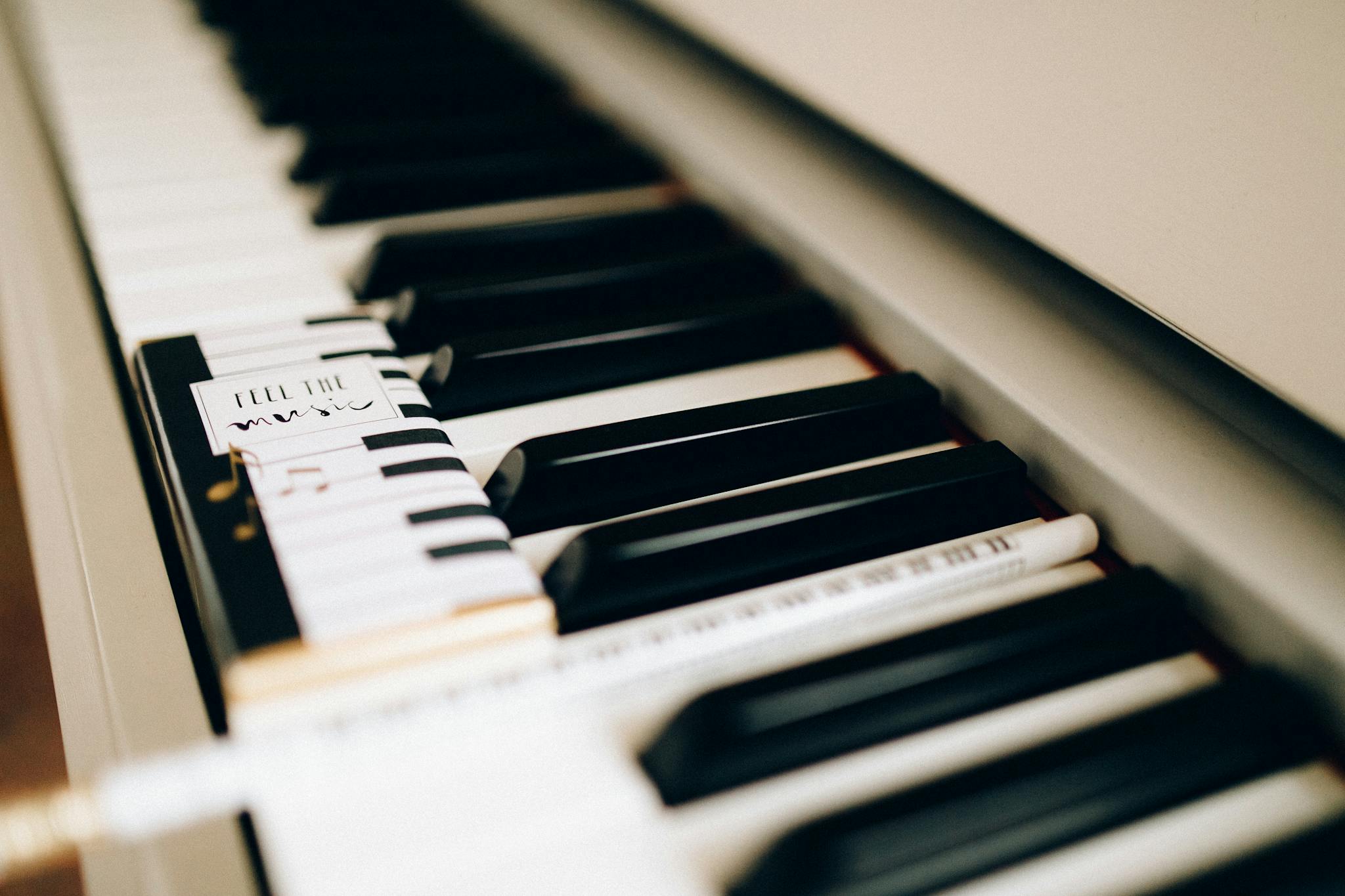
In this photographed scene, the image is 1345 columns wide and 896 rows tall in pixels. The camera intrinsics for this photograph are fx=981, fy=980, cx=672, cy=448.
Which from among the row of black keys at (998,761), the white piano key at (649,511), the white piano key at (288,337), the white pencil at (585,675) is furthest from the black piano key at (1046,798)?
the white piano key at (288,337)

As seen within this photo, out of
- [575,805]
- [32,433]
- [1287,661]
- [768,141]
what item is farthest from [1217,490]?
[32,433]

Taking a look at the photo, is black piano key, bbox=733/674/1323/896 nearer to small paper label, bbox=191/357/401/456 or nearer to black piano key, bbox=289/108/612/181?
small paper label, bbox=191/357/401/456

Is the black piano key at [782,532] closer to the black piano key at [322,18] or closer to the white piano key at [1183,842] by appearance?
the white piano key at [1183,842]

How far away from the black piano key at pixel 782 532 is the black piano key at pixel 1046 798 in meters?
0.15

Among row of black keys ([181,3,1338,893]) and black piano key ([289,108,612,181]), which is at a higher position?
black piano key ([289,108,612,181])

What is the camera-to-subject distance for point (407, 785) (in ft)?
1.38

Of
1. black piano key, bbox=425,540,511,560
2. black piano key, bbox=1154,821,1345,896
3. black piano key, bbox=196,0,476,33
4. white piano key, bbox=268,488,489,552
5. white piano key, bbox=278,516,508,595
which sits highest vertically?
black piano key, bbox=196,0,476,33

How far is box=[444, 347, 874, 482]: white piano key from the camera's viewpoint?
0.63 metres

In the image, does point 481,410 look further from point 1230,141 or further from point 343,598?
point 1230,141

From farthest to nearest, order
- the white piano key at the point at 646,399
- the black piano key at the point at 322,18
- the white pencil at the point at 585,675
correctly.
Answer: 1. the black piano key at the point at 322,18
2. the white piano key at the point at 646,399
3. the white pencil at the point at 585,675

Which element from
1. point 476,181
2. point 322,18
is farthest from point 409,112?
point 322,18

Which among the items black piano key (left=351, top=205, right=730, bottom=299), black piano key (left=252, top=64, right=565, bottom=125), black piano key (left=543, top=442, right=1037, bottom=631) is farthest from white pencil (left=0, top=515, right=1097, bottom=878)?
black piano key (left=252, top=64, right=565, bottom=125)

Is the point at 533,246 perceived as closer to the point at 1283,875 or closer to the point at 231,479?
the point at 231,479

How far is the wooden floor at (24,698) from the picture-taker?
3.62ft
